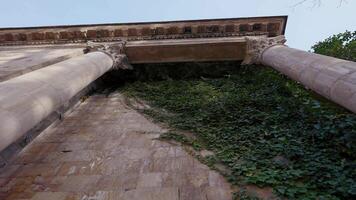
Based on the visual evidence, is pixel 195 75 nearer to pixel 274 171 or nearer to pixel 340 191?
pixel 274 171

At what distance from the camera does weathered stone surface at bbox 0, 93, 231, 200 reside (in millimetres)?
5352

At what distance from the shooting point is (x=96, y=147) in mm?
7301

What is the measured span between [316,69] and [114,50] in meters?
6.89

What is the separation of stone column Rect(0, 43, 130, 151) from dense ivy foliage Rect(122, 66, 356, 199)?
244cm

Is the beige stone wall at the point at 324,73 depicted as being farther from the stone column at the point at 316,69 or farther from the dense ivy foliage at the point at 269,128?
the dense ivy foliage at the point at 269,128

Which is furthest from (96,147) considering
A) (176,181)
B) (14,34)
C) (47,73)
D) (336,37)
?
(336,37)

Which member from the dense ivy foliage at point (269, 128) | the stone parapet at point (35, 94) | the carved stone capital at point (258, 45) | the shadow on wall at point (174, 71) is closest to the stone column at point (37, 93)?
the stone parapet at point (35, 94)

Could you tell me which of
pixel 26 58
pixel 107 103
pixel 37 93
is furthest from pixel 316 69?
pixel 26 58

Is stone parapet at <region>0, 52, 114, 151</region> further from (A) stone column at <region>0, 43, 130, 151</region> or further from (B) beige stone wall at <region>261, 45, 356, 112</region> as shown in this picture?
(B) beige stone wall at <region>261, 45, 356, 112</region>

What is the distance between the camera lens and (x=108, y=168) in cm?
624

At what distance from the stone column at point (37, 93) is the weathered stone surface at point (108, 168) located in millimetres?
1357

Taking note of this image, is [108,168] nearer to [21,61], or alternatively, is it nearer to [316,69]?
[316,69]

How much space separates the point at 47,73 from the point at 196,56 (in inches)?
241

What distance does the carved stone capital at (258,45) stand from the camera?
10.2 m
